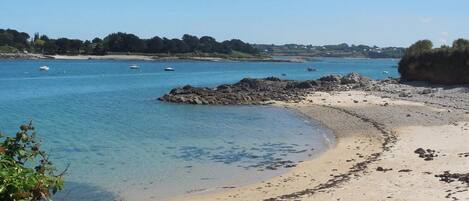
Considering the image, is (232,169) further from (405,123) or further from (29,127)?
(29,127)

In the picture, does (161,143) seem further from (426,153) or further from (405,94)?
(405,94)

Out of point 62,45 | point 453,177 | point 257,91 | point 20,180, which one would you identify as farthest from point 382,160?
point 62,45

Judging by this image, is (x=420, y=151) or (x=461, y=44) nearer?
(x=420, y=151)

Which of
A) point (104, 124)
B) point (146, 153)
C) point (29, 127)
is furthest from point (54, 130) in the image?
point (29, 127)

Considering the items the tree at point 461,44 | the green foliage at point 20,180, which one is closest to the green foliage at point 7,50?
the tree at point 461,44

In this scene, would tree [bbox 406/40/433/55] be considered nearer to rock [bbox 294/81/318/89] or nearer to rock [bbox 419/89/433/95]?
rock [bbox 294/81/318/89]

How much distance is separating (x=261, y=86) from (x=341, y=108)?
69.4ft

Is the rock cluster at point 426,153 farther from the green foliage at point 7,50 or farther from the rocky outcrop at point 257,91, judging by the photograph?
the green foliage at point 7,50

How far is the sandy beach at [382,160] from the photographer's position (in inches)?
567

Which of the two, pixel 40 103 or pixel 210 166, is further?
pixel 40 103

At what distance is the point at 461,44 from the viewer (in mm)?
55875

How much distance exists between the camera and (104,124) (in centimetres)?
3441

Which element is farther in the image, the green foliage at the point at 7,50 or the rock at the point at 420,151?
the green foliage at the point at 7,50

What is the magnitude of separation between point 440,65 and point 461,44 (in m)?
5.18
